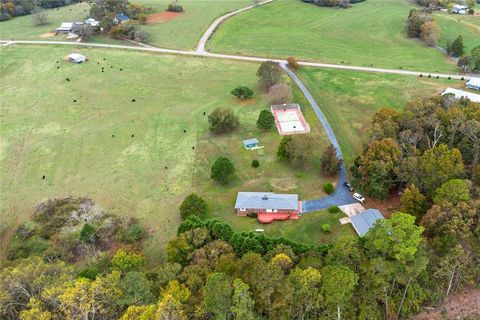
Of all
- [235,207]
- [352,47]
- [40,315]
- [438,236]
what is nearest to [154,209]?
[235,207]

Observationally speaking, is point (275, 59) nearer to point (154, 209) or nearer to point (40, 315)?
point (154, 209)

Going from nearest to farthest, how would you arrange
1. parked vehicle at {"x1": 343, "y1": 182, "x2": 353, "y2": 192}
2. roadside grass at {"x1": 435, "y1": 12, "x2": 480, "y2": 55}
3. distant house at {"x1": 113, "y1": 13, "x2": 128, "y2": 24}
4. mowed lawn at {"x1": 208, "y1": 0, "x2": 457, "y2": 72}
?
parked vehicle at {"x1": 343, "y1": 182, "x2": 353, "y2": 192} → mowed lawn at {"x1": 208, "y1": 0, "x2": 457, "y2": 72} → roadside grass at {"x1": 435, "y1": 12, "x2": 480, "y2": 55} → distant house at {"x1": 113, "y1": 13, "x2": 128, "y2": 24}

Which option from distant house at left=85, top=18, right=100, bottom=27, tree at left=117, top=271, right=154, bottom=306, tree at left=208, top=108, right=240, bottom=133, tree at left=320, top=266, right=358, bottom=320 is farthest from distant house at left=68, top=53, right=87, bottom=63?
tree at left=320, top=266, right=358, bottom=320

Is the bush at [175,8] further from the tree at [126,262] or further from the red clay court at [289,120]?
the tree at [126,262]

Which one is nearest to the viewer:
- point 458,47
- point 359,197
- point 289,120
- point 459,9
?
point 359,197

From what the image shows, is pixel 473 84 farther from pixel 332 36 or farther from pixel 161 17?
pixel 161 17

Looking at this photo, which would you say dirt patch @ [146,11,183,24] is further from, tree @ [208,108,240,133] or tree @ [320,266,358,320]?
tree @ [320,266,358,320]

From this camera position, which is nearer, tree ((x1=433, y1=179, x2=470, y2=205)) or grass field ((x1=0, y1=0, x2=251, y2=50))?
tree ((x1=433, y1=179, x2=470, y2=205))

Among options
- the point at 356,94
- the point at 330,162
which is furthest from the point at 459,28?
the point at 330,162
